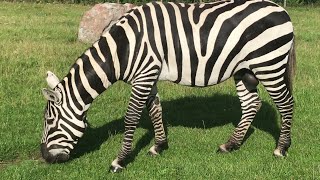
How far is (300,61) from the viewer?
1318 centimetres

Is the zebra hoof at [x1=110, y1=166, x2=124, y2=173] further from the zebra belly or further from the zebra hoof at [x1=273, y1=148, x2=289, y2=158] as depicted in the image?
the zebra hoof at [x1=273, y1=148, x2=289, y2=158]

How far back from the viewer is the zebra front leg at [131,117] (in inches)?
252

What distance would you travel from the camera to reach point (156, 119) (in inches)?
288

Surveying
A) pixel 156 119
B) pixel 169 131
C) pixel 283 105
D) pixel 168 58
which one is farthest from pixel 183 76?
pixel 169 131

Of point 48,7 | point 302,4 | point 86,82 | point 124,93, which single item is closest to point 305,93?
point 124,93

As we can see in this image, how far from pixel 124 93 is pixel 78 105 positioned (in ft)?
12.2

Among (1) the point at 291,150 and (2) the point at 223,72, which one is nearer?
(2) the point at 223,72

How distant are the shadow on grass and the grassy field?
0.7 inches

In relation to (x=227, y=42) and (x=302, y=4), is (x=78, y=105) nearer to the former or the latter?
(x=227, y=42)

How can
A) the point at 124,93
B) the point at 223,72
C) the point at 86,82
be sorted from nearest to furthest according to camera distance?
the point at 86,82
the point at 223,72
the point at 124,93

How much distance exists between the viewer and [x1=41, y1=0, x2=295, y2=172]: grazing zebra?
21.0 feet

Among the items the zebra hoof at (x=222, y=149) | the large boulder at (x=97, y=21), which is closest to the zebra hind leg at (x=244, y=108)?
the zebra hoof at (x=222, y=149)

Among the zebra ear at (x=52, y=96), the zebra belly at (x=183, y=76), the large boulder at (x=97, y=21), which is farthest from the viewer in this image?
the large boulder at (x=97, y=21)

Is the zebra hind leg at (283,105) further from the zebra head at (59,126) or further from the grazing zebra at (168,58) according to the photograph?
the zebra head at (59,126)
